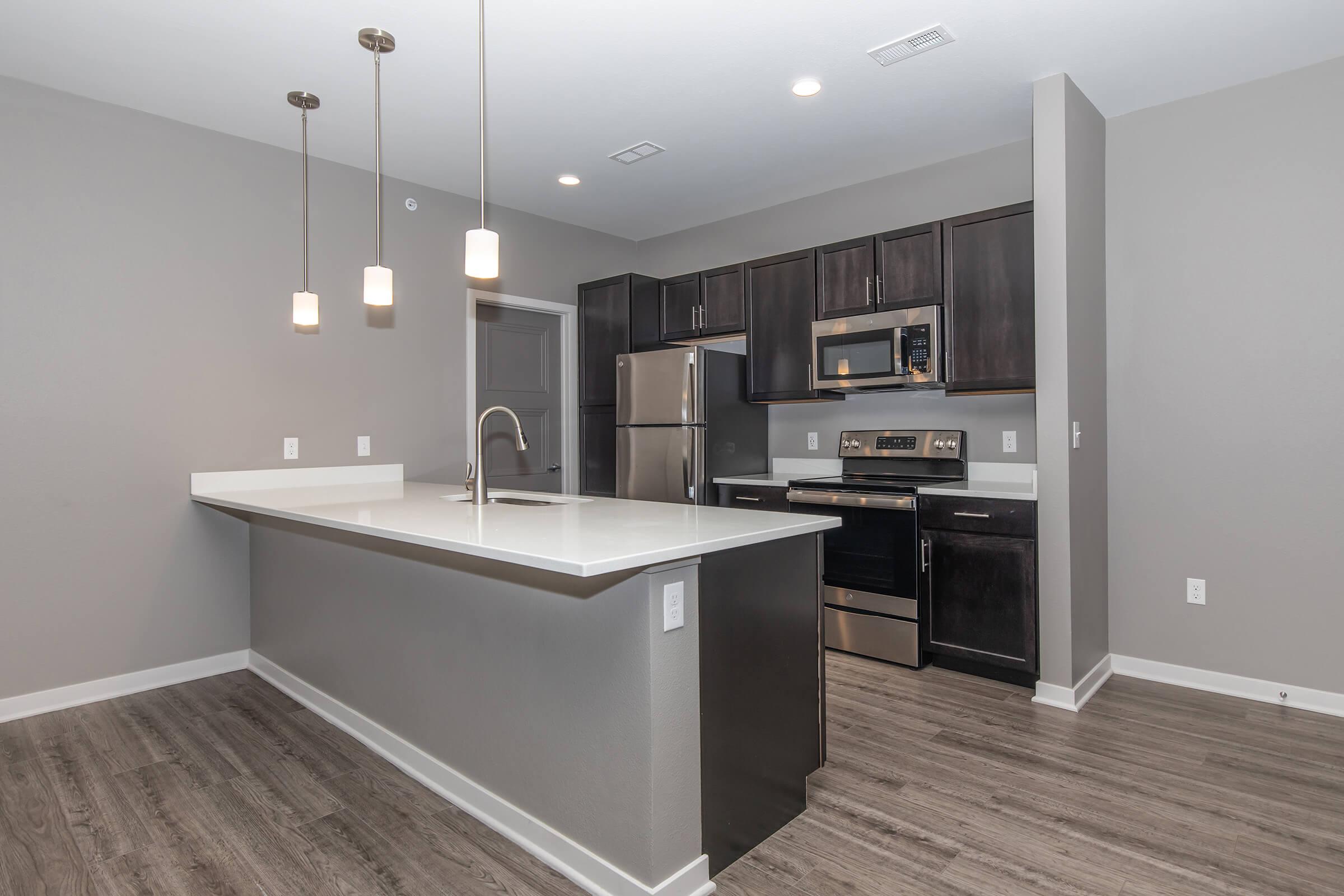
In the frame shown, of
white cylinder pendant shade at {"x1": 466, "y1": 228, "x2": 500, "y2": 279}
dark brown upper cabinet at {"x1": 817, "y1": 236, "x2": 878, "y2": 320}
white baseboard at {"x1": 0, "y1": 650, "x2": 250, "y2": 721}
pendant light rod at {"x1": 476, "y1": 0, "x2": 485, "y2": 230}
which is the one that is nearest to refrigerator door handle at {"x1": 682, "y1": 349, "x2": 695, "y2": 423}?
dark brown upper cabinet at {"x1": 817, "y1": 236, "x2": 878, "y2": 320}

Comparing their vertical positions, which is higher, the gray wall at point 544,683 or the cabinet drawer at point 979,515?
the cabinet drawer at point 979,515

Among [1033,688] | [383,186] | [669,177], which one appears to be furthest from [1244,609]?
[383,186]

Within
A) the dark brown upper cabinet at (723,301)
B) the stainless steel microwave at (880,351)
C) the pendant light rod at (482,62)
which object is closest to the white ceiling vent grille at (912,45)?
the stainless steel microwave at (880,351)

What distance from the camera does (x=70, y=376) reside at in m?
3.01

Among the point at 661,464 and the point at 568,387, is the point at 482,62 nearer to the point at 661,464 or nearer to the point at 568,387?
the point at 661,464

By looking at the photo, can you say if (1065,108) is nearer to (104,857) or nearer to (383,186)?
(383,186)

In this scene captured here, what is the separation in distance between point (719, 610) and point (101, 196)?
126 inches

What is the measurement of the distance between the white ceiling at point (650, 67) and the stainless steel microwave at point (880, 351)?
2.89 feet

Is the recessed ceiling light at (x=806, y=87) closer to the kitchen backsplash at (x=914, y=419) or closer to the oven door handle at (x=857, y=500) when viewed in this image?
the kitchen backsplash at (x=914, y=419)

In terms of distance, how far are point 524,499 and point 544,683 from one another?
117 cm

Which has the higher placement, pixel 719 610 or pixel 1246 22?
pixel 1246 22

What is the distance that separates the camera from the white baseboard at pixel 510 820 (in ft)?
5.69

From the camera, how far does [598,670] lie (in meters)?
1.77

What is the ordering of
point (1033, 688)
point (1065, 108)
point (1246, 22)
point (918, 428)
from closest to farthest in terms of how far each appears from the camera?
point (1246, 22) → point (1065, 108) → point (1033, 688) → point (918, 428)
